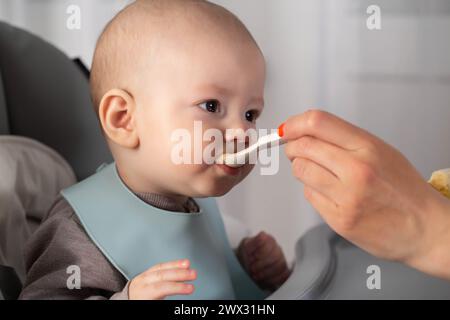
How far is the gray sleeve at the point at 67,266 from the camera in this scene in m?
0.72

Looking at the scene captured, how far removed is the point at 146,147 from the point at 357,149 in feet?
0.88

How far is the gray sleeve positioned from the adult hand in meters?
0.26

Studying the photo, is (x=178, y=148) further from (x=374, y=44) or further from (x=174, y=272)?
(x=374, y=44)

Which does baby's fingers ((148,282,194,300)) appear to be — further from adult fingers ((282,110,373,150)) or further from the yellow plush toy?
the yellow plush toy

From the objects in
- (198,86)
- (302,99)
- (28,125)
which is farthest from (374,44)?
(28,125)

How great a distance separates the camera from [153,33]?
712mm

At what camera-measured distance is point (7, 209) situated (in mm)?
856

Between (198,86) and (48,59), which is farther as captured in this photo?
(48,59)

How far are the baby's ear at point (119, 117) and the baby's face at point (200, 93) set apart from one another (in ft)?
0.04

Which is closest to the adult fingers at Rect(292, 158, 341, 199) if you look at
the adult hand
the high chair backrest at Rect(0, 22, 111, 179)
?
the adult hand

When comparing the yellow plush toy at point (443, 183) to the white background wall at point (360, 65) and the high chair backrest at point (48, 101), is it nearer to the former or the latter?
the white background wall at point (360, 65)

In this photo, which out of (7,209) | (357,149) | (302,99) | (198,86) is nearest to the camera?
(357,149)

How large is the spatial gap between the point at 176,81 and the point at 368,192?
0.83 feet

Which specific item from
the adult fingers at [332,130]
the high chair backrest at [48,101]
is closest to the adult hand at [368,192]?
the adult fingers at [332,130]
